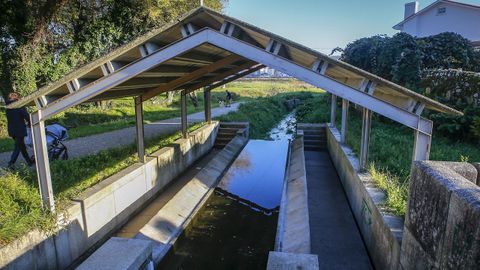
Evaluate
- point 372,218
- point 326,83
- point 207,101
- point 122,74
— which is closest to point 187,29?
point 122,74

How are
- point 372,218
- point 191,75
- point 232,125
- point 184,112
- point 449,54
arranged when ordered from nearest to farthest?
1. point 372,218
2. point 191,75
3. point 184,112
4. point 449,54
5. point 232,125

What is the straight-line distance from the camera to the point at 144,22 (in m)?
15.8

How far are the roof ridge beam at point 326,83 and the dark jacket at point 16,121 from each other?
4.83 metres

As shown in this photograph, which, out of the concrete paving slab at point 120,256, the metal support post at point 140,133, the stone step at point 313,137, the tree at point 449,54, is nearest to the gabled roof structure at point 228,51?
the concrete paving slab at point 120,256

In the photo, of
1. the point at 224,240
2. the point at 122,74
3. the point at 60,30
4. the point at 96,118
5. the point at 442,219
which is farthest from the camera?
the point at 96,118

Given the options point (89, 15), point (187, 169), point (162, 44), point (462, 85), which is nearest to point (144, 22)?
point (89, 15)

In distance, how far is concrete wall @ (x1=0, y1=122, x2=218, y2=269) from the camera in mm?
4762

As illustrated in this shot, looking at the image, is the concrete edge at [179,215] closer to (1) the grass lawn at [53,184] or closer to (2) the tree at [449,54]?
(1) the grass lawn at [53,184]

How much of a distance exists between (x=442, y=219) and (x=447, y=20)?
2883cm

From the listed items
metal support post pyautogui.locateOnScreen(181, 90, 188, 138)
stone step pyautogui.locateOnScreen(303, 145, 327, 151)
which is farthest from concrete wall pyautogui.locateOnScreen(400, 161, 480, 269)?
stone step pyautogui.locateOnScreen(303, 145, 327, 151)

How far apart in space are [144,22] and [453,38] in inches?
540

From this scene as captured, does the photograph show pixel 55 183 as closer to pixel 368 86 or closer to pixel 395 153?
pixel 368 86

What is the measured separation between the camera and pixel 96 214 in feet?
21.1

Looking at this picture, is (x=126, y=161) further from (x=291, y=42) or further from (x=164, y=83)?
(x=291, y=42)
